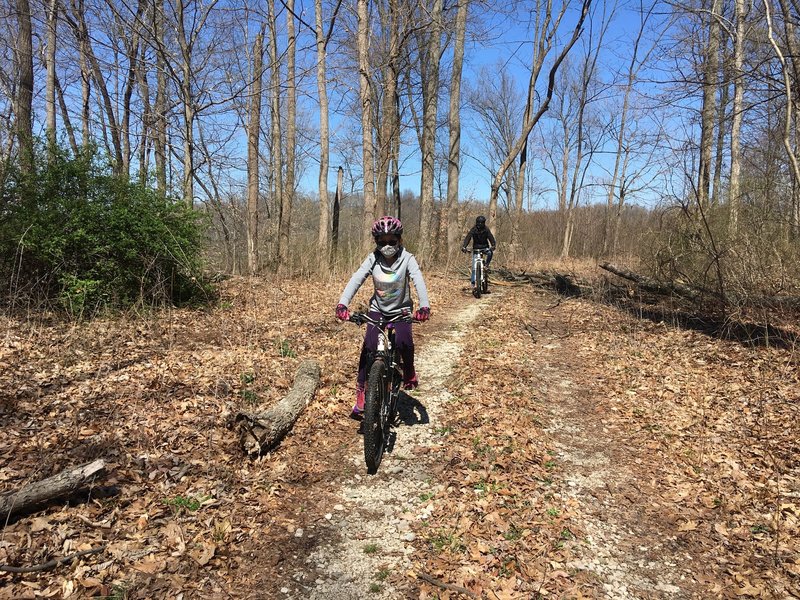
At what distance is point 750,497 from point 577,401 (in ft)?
7.86

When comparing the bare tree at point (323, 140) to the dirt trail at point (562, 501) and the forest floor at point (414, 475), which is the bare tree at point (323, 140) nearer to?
the forest floor at point (414, 475)

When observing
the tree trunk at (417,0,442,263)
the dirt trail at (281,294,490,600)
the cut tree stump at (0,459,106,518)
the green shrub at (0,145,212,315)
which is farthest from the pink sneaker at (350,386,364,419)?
the tree trunk at (417,0,442,263)

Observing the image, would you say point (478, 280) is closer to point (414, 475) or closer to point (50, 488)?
point (414, 475)

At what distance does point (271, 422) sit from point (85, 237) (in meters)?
5.88

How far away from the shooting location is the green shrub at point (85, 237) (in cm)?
767

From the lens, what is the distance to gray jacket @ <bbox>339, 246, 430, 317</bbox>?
4668mm

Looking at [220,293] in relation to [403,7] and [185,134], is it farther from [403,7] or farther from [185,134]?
[403,7]

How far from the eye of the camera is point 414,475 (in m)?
4.29

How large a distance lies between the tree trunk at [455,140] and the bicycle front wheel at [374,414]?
14.5 metres

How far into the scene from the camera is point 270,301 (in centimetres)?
1091

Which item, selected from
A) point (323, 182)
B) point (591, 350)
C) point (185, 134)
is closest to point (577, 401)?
point (591, 350)

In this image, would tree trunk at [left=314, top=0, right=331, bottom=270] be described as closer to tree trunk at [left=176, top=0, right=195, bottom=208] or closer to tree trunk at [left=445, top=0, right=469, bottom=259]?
tree trunk at [left=176, top=0, right=195, bottom=208]

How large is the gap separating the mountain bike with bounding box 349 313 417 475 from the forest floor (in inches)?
9.6

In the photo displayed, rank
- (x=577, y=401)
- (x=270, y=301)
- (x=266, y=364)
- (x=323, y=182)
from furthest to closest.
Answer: (x=323, y=182)
(x=270, y=301)
(x=266, y=364)
(x=577, y=401)
